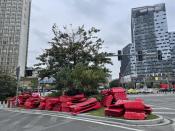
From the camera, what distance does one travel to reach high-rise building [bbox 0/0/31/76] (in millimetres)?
144125

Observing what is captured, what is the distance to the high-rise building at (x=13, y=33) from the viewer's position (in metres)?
144

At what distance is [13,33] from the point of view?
482 ft

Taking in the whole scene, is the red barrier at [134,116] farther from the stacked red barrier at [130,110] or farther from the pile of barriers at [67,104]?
the pile of barriers at [67,104]

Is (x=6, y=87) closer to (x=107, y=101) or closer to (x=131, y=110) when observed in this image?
(x=107, y=101)

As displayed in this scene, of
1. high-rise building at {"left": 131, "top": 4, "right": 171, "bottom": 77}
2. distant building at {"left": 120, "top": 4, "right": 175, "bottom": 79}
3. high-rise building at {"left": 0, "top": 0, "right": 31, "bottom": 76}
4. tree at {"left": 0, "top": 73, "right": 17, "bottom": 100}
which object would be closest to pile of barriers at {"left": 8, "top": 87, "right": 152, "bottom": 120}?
tree at {"left": 0, "top": 73, "right": 17, "bottom": 100}

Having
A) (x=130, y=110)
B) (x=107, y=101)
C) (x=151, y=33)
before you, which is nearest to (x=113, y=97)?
(x=107, y=101)

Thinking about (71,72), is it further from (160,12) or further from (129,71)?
(129,71)

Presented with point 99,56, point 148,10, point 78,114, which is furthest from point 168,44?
point 78,114

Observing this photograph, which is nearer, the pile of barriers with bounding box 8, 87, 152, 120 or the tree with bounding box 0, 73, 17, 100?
the pile of barriers with bounding box 8, 87, 152, 120

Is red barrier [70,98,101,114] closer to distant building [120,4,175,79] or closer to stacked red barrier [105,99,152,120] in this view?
stacked red barrier [105,99,152,120]

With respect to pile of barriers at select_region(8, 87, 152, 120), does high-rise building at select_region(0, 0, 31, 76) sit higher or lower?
higher

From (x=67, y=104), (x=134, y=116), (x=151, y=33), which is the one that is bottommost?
(x=134, y=116)

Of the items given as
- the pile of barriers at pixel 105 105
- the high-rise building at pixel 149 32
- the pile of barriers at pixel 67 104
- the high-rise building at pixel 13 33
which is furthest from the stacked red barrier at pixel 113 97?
the high-rise building at pixel 13 33

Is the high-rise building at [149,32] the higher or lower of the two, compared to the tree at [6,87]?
higher
